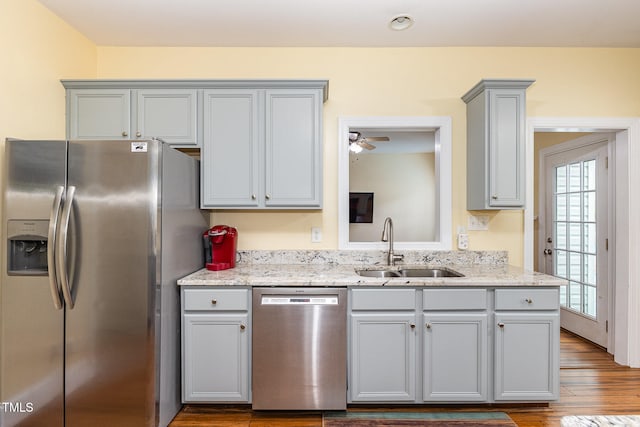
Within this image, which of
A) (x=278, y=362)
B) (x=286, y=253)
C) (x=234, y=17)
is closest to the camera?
(x=278, y=362)

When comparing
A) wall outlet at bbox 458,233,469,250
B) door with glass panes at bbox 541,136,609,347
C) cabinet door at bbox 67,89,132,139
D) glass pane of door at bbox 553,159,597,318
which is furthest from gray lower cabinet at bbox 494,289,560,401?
cabinet door at bbox 67,89,132,139

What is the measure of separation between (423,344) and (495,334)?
1.52ft

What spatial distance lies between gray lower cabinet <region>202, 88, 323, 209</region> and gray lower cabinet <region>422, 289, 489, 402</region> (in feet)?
3.56

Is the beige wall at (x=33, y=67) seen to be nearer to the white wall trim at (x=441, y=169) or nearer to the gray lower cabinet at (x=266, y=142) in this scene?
the gray lower cabinet at (x=266, y=142)

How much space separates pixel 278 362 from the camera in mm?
2131

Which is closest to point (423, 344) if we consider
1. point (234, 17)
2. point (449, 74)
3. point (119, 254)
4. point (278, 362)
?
point (278, 362)

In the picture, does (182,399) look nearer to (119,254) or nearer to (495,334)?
(119,254)

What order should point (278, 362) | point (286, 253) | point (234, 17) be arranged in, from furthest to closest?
point (286, 253)
point (234, 17)
point (278, 362)

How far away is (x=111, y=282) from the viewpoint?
1893 mm

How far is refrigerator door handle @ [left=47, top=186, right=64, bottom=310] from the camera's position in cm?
180

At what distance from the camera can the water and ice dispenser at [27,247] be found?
1891mm

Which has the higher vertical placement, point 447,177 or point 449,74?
point 449,74

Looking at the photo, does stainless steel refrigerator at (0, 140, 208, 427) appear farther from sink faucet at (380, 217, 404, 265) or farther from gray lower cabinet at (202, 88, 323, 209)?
sink faucet at (380, 217, 404, 265)

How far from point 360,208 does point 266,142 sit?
111cm
